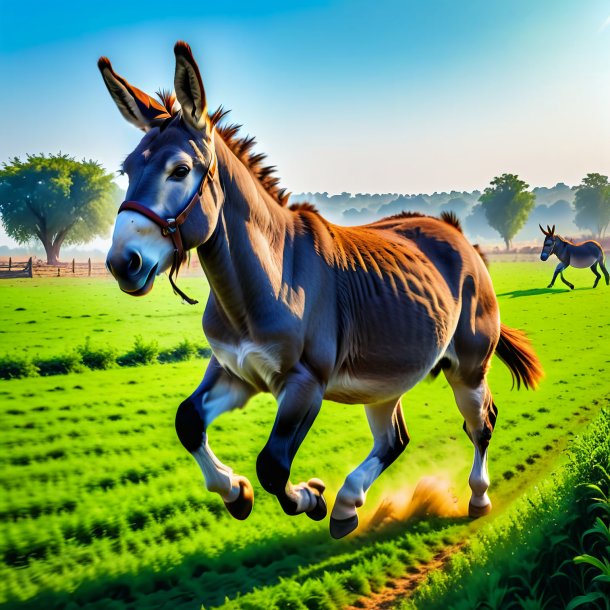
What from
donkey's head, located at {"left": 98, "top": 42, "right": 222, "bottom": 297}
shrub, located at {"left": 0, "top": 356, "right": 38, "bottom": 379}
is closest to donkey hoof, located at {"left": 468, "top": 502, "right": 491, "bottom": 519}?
donkey's head, located at {"left": 98, "top": 42, "right": 222, "bottom": 297}

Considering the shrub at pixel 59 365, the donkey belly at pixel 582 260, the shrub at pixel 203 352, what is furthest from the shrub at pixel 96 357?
the donkey belly at pixel 582 260

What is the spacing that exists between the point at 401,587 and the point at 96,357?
678 cm

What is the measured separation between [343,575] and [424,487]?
1610 millimetres

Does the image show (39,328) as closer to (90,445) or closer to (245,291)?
(90,445)

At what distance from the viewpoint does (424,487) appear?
520 cm

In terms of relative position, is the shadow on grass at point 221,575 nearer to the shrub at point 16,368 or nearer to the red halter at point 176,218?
the red halter at point 176,218

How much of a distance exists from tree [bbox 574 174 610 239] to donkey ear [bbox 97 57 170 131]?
72.1 meters

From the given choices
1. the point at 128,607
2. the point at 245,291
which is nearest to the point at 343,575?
the point at 128,607

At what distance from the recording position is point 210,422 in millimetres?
3438

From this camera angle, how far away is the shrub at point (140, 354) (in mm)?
9734

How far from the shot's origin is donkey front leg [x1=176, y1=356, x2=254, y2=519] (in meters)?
3.36

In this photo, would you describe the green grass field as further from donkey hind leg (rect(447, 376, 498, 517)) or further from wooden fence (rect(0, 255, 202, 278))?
wooden fence (rect(0, 255, 202, 278))

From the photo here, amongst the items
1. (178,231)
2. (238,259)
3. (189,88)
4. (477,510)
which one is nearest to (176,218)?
(178,231)

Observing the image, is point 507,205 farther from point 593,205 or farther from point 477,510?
point 477,510
